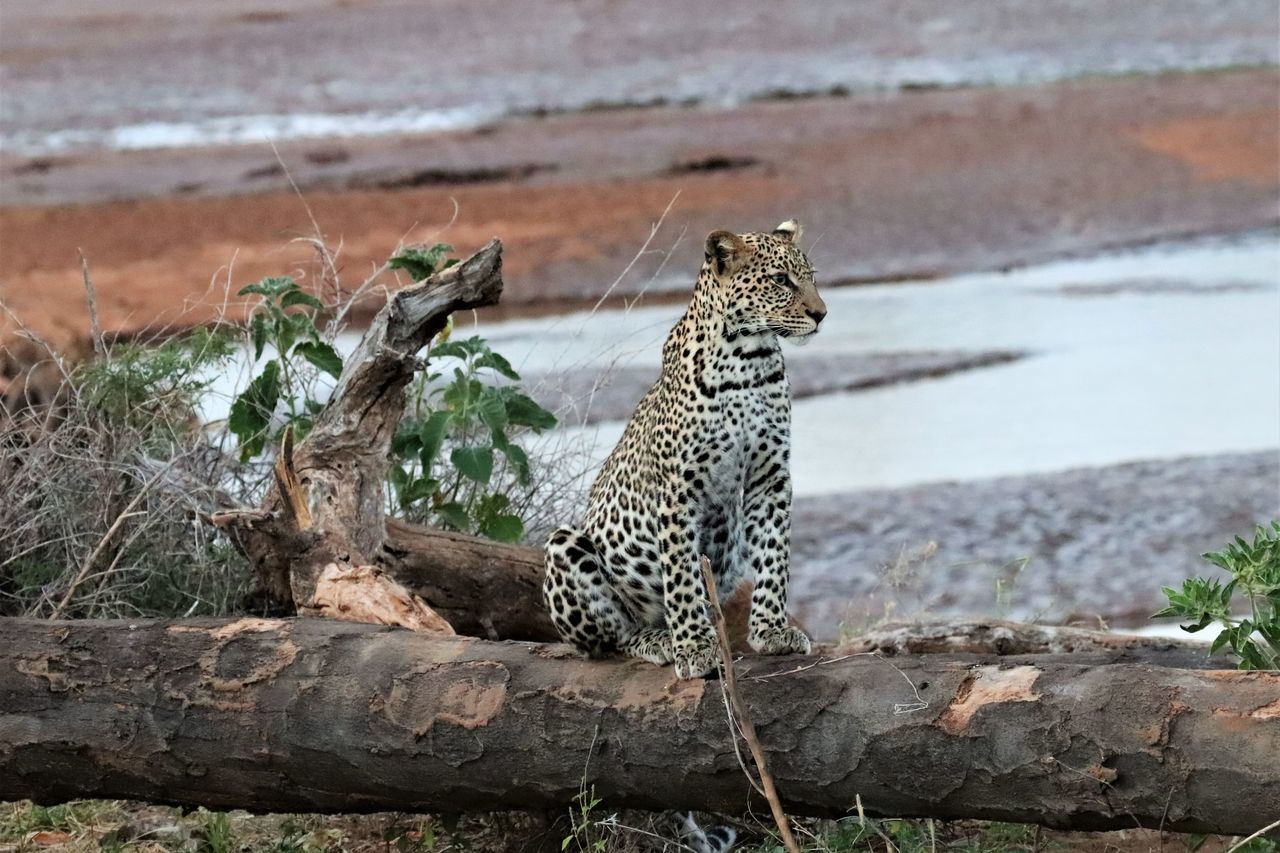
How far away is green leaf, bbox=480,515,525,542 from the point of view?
5.99m

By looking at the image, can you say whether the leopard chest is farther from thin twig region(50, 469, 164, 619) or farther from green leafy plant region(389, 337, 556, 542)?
thin twig region(50, 469, 164, 619)

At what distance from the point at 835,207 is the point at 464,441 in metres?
7.71

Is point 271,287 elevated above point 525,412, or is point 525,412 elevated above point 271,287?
point 271,287

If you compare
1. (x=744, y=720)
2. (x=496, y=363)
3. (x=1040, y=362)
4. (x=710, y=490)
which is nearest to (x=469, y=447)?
(x=496, y=363)

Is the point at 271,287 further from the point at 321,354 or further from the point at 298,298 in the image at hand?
the point at 321,354

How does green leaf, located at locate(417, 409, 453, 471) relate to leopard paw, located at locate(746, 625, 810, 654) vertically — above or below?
above

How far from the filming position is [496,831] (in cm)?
495

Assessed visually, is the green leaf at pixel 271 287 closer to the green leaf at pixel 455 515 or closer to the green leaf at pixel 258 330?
the green leaf at pixel 258 330

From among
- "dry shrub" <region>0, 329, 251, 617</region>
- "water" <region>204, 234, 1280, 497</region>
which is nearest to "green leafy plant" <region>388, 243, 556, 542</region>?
"dry shrub" <region>0, 329, 251, 617</region>

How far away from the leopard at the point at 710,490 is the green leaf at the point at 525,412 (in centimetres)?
114

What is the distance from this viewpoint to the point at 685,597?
4363mm

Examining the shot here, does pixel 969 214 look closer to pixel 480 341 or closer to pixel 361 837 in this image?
pixel 480 341

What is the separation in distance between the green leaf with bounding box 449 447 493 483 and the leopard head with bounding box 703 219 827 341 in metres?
1.34

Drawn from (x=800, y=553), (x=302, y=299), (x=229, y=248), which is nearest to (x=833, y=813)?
(x=302, y=299)
